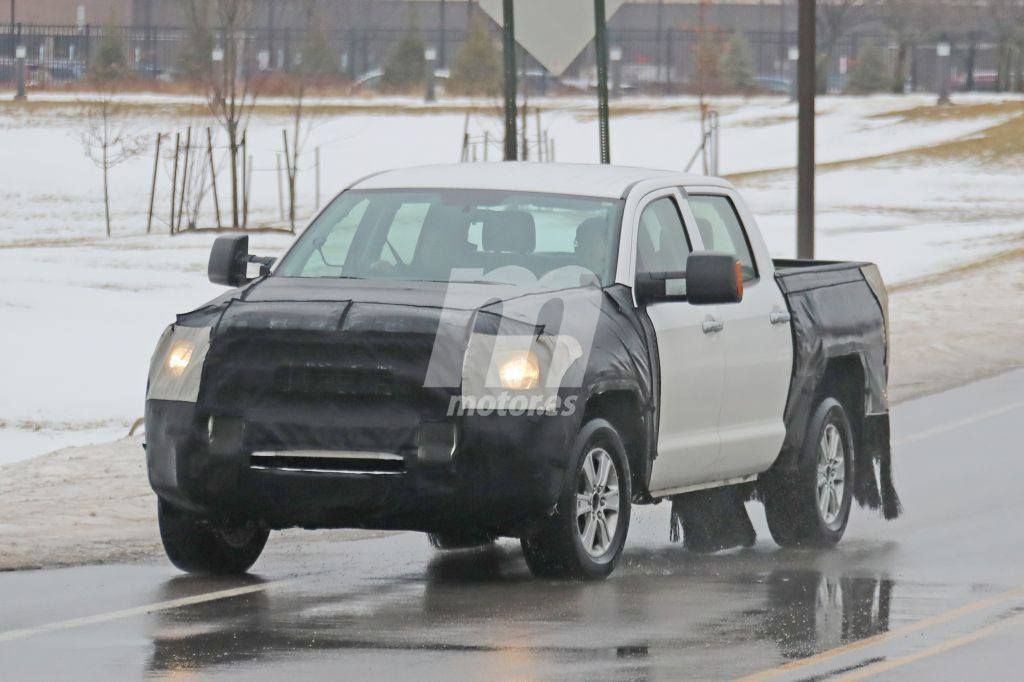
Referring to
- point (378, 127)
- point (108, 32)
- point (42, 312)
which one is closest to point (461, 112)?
point (378, 127)

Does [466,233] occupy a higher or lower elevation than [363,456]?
higher

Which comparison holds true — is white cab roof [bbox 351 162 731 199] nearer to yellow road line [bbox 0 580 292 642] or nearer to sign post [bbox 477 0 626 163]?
yellow road line [bbox 0 580 292 642]

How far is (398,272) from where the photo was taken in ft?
36.9

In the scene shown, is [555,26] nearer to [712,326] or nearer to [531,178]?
[531,178]

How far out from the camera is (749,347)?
39.1 feet

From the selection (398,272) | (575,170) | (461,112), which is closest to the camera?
(398,272)

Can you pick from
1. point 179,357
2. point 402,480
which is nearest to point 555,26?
point 179,357

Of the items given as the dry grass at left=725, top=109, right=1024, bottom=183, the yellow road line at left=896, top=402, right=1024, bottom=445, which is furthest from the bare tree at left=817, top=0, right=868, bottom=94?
the yellow road line at left=896, top=402, right=1024, bottom=445

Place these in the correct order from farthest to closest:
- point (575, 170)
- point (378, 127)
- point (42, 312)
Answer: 1. point (378, 127)
2. point (42, 312)
3. point (575, 170)

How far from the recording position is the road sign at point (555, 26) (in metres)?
19.4

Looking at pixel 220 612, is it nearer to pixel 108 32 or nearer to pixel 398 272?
pixel 398 272

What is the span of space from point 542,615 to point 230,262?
270 cm

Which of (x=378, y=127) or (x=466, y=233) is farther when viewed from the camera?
(x=378, y=127)

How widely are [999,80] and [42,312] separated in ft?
202
